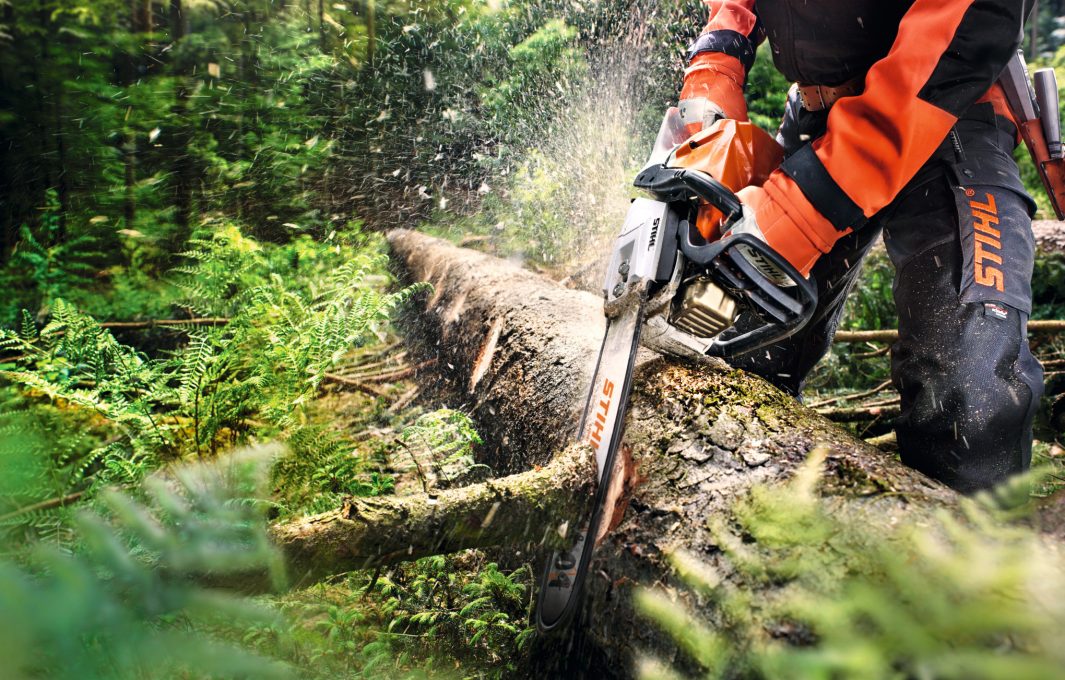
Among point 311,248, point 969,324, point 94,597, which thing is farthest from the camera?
point 311,248

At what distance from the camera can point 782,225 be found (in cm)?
167

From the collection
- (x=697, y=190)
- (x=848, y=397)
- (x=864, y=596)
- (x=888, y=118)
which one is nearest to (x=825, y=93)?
(x=888, y=118)

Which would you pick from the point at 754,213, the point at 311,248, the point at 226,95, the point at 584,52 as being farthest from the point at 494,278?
the point at 584,52

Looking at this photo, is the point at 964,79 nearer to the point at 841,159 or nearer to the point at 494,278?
the point at 841,159

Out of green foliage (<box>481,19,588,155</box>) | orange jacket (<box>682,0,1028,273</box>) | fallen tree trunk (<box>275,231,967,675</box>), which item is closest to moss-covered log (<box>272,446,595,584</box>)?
fallen tree trunk (<box>275,231,967,675</box>)

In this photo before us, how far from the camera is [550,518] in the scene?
1516mm

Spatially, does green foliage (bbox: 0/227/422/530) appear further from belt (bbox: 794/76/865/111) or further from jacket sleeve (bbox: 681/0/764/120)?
belt (bbox: 794/76/865/111)

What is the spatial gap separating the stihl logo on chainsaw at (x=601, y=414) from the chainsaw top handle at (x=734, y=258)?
43 centimetres

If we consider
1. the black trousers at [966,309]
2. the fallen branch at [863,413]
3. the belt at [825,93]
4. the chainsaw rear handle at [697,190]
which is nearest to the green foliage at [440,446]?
the chainsaw rear handle at [697,190]

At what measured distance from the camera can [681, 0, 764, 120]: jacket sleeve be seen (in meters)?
2.32

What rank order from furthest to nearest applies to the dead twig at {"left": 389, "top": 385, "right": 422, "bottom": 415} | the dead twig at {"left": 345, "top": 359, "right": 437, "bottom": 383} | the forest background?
1. the dead twig at {"left": 345, "top": 359, "right": 437, "bottom": 383}
2. the dead twig at {"left": 389, "top": 385, "right": 422, "bottom": 415}
3. the forest background

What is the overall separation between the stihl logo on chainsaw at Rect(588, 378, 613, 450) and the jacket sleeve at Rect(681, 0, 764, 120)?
1.28 meters

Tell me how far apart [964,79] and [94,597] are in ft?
7.06

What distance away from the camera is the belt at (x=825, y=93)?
2.05 metres
